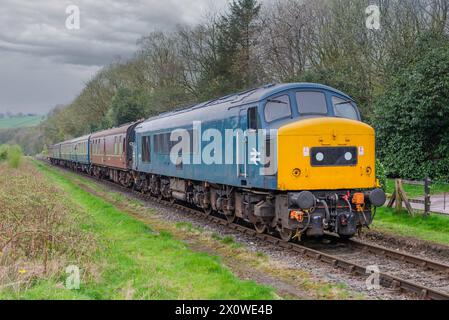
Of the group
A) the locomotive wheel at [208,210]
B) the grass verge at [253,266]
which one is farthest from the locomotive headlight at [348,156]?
the locomotive wheel at [208,210]

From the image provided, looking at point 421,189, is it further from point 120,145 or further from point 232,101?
point 120,145

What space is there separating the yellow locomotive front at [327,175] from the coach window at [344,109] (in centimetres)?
81

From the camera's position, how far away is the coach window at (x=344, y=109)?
12140mm

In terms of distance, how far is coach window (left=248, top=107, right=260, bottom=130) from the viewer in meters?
11.7

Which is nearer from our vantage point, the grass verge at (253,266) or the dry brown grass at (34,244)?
the dry brown grass at (34,244)

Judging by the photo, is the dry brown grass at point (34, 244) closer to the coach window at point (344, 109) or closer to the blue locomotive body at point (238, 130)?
the blue locomotive body at point (238, 130)

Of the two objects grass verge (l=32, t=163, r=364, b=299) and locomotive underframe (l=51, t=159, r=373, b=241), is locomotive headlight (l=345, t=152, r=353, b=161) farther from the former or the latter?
grass verge (l=32, t=163, r=364, b=299)

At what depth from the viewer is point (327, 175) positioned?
11133 mm

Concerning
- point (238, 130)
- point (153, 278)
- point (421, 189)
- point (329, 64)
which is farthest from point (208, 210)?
point (329, 64)

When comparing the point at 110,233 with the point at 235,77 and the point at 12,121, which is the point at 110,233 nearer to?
the point at 235,77

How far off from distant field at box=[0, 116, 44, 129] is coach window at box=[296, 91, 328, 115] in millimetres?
107435

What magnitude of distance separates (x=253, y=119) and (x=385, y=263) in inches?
166

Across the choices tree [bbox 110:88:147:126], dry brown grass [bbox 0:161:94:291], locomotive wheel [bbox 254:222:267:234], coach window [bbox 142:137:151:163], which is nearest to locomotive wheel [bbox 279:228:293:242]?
locomotive wheel [bbox 254:222:267:234]
